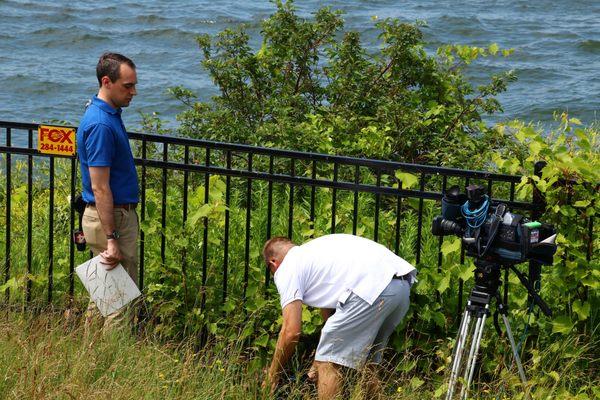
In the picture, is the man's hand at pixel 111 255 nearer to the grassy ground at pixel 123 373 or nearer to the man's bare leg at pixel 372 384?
the grassy ground at pixel 123 373

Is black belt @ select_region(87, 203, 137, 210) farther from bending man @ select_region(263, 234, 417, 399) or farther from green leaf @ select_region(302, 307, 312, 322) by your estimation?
green leaf @ select_region(302, 307, 312, 322)

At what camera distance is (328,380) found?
5.42m

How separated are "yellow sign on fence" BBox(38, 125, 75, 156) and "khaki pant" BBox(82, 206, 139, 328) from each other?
41 centimetres

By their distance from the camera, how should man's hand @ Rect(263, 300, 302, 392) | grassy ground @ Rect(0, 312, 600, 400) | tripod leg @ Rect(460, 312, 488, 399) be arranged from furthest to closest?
man's hand @ Rect(263, 300, 302, 392) < tripod leg @ Rect(460, 312, 488, 399) < grassy ground @ Rect(0, 312, 600, 400)

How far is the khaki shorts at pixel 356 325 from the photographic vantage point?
5.38 metres

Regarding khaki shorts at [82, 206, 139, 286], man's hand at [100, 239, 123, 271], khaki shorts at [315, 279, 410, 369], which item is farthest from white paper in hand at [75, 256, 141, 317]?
khaki shorts at [315, 279, 410, 369]

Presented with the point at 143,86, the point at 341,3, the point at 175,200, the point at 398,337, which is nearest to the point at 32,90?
the point at 143,86

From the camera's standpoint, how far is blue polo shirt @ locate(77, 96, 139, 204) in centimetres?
568

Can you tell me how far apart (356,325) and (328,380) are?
1.01 feet

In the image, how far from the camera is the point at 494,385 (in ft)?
17.6

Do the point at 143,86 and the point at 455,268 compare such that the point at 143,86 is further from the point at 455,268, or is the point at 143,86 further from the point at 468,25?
the point at 455,268

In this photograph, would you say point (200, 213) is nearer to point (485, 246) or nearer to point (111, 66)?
point (111, 66)

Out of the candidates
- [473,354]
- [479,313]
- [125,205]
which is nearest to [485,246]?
[479,313]

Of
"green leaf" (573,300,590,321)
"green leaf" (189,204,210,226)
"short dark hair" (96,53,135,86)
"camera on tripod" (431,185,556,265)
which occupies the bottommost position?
"green leaf" (573,300,590,321)
